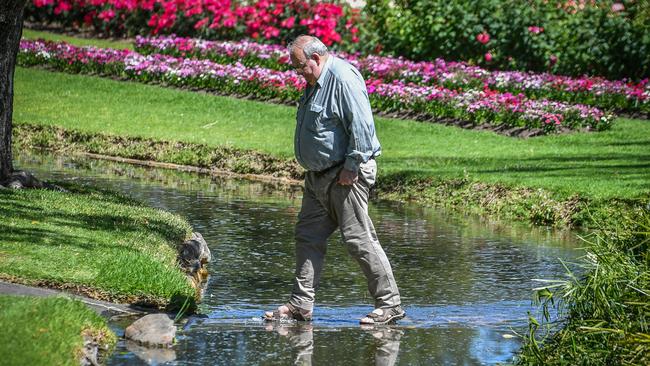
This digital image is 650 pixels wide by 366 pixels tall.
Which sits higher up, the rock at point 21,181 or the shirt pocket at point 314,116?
the shirt pocket at point 314,116

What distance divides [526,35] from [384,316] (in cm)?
1451

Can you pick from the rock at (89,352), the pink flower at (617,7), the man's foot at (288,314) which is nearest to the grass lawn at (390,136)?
the pink flower at (617,7)

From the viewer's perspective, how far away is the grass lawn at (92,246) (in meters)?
7.36

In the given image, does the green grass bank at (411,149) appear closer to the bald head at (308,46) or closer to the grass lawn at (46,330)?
the bald head at (308,46)

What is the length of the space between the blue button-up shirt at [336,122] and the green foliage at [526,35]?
549 inches

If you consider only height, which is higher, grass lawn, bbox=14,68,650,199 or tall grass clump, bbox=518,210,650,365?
tall grass clump, bbox=518,210,650,365

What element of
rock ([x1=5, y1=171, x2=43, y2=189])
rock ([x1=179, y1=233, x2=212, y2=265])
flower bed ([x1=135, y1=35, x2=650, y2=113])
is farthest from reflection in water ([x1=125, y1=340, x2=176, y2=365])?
flower bed ([x1=135, y1=35, x2=650, y2=113])

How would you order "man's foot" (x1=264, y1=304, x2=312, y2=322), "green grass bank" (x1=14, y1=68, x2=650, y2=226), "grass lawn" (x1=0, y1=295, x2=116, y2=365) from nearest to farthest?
1. "grass lawn" (x1=0, y1=295, x2=116, y2=365)
2. "man's foot" (x1=264, y1=304, x2=312, y2=322)
3. "green grass bank" (x1=14, y1=68, x2=650, y2=226)

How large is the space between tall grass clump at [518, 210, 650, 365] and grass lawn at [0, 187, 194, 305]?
2.42 m

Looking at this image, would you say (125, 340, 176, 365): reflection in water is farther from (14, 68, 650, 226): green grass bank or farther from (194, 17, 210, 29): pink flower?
(194, 17, 210, 29): pink flower

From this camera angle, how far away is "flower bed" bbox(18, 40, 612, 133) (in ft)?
58.9

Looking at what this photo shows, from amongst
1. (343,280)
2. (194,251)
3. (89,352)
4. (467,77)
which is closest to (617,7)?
(467,77)

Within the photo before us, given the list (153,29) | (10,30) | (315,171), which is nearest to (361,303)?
(315,171)

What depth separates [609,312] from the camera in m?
5.93
